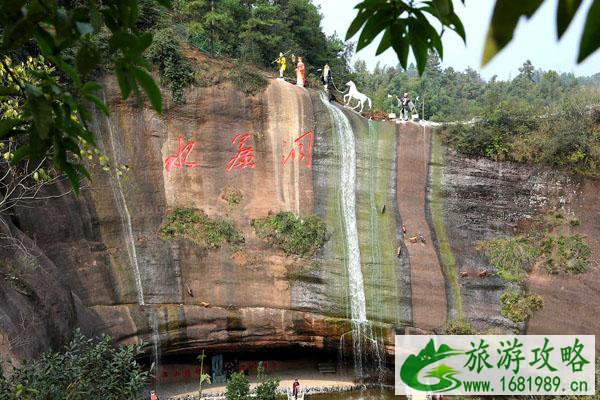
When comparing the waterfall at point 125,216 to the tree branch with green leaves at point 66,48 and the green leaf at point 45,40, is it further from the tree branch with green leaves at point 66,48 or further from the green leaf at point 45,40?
the green leaf at point 45,40

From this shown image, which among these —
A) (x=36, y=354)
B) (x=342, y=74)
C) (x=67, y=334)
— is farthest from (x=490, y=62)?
(x=342, y=74)

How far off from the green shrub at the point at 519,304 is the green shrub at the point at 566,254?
810 mm

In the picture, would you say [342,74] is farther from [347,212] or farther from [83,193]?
[83,193]

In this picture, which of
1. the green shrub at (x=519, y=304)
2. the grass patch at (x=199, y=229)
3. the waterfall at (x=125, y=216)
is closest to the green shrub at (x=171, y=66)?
the waterfall at (x=125, y=216)

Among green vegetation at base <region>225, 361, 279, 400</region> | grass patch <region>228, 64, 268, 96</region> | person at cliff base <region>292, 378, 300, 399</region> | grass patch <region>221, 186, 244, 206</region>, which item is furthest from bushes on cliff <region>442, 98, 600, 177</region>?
green vegetation at base <region>225, 361, 279, 400</region>

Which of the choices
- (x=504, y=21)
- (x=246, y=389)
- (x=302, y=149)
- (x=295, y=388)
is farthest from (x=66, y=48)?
(x=302, y=149)

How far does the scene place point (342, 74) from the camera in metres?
22.0

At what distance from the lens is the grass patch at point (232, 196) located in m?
13.4

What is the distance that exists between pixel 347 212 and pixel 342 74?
9.83m

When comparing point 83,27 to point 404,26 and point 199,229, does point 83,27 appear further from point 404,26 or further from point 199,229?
point 199,229

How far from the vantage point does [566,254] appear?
41.3ft

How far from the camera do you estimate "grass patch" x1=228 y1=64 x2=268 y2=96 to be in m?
13.9

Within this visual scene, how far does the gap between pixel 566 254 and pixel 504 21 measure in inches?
518
